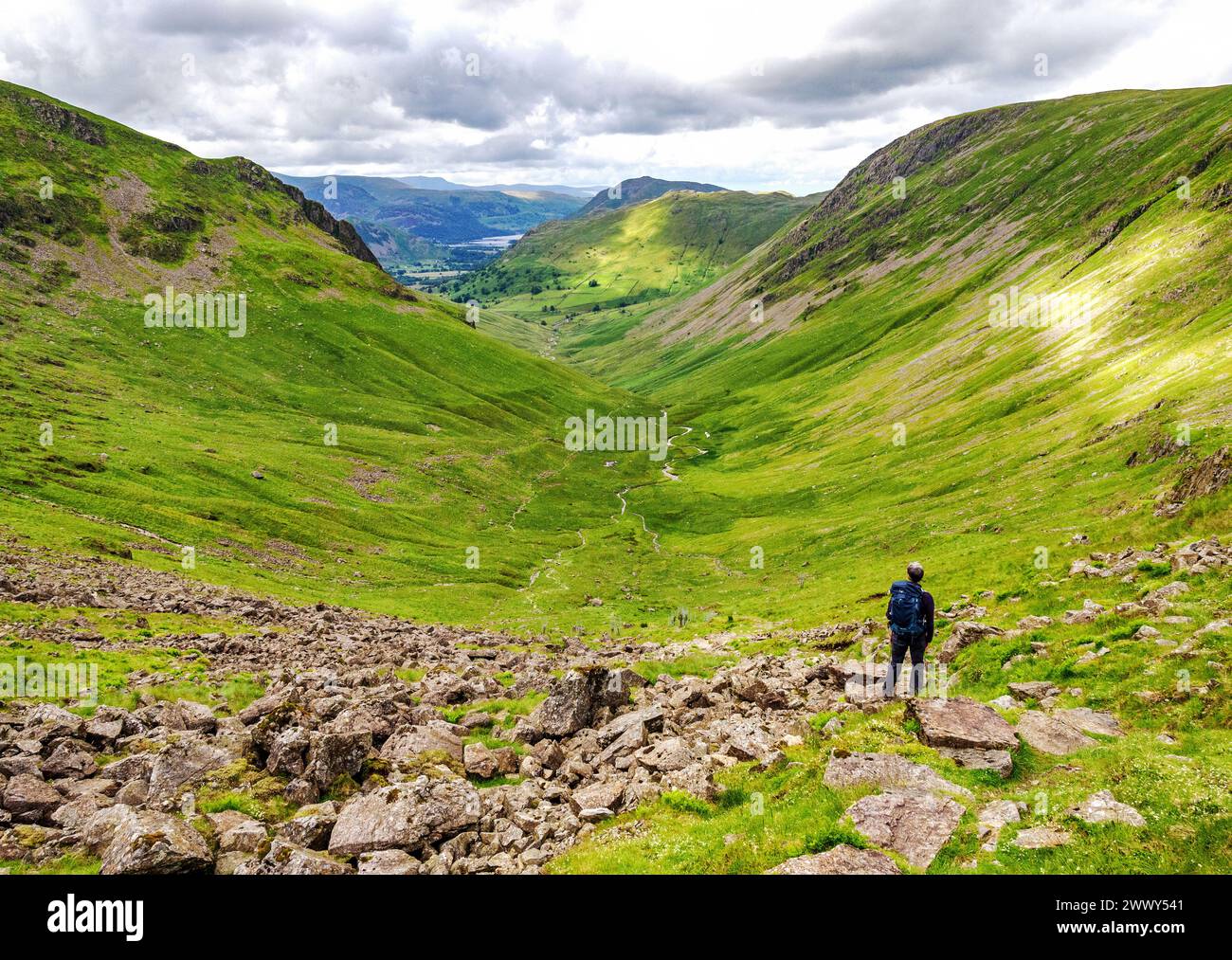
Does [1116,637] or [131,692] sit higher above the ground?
[1116,637]

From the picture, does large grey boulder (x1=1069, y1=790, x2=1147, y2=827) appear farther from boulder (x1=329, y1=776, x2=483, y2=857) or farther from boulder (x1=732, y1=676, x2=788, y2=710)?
boulder (x1=329, y1=776, x2=483, y2=857)

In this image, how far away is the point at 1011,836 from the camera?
13562 mm

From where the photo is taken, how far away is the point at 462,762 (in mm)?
24516

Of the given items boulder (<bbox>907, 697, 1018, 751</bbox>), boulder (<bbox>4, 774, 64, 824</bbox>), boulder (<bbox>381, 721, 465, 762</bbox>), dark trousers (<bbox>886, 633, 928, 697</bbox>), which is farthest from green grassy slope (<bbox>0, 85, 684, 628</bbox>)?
boulder (<bbox>907, 697, 1018, 751</bbox>)

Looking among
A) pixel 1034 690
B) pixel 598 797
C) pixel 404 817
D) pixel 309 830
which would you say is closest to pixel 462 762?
pixel 404 817

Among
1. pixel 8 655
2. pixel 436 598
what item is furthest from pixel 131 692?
pixel 436 598

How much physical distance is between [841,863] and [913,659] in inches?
493

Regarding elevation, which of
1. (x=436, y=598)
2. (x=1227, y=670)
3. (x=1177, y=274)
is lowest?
(x=436, y=598)

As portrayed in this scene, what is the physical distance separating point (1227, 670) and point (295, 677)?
38.1 metres

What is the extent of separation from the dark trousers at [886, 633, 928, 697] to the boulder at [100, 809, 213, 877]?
21.7 m

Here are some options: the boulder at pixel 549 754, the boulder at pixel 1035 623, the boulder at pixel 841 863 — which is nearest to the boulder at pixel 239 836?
the boulder at pixel 549 754

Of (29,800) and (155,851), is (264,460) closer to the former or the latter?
(29,800)

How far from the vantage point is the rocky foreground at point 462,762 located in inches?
639
